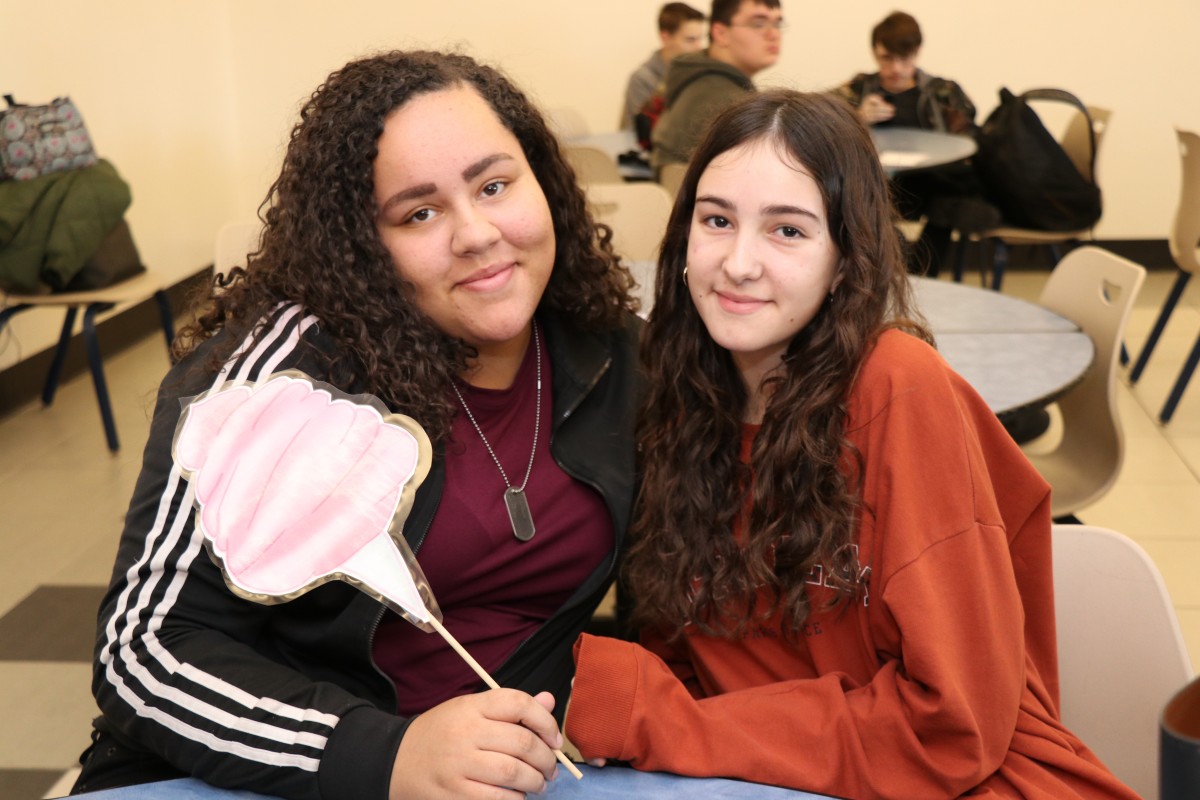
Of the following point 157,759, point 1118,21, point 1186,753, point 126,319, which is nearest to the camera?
point 1186,753

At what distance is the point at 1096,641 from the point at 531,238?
88 cm

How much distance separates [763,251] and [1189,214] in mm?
3790

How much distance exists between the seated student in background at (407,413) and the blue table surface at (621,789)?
0.05 m

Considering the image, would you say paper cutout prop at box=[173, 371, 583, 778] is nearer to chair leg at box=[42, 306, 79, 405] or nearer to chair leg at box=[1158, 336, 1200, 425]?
chair leg at box=[42, 306, 79, 405]

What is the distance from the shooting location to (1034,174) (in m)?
4.96

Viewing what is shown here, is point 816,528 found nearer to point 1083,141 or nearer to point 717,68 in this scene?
point 717,68

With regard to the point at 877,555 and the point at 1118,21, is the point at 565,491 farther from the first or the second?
the point at 1118,21

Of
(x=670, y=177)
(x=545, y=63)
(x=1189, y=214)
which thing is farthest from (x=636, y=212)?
(x=545, y=63)

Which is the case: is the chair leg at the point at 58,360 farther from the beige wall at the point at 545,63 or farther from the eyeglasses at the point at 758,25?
the eyeglasses at the point at 758,25

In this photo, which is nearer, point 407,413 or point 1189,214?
point 407,413

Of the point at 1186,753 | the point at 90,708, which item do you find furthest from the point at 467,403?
the point at 90,708

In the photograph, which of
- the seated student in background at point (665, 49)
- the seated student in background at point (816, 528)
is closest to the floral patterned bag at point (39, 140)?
the seated student in background at point (665, 49)

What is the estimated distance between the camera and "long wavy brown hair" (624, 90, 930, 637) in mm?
1269

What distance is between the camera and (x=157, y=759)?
1281mm
